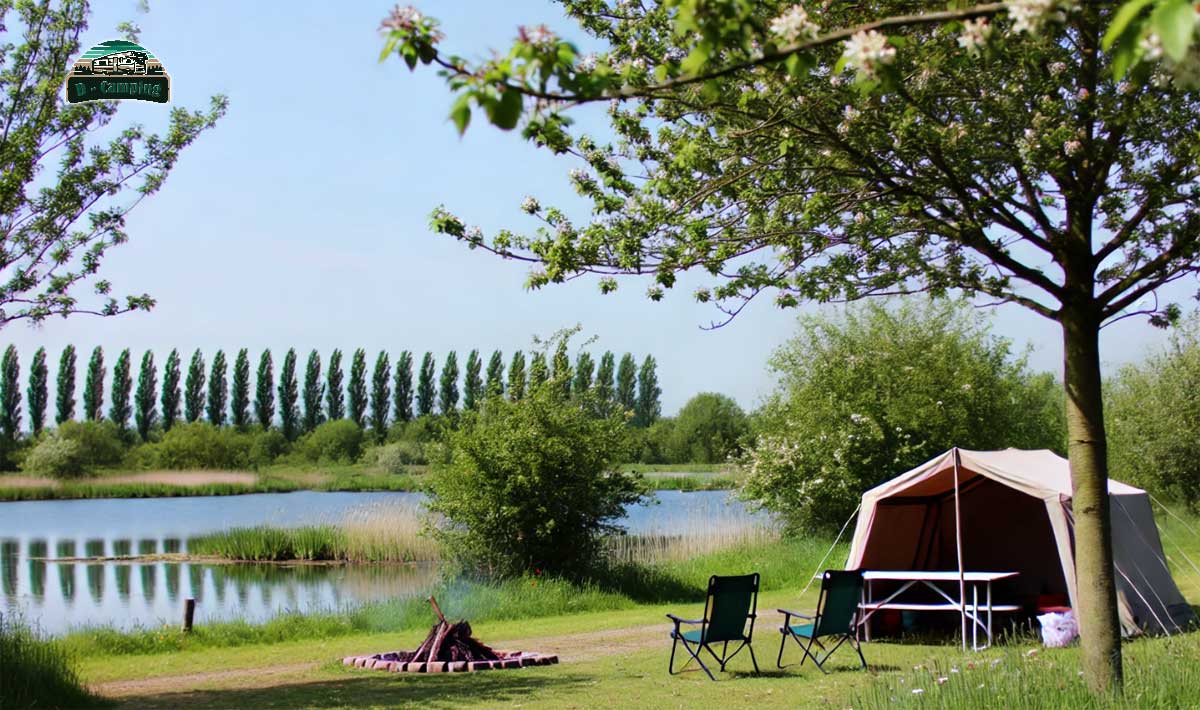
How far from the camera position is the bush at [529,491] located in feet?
56.8

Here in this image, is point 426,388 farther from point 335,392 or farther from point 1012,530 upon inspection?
point 1012,530

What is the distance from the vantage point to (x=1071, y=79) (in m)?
6.51

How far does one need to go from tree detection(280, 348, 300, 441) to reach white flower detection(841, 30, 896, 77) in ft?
232

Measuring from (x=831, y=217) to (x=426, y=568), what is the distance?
52.9ft

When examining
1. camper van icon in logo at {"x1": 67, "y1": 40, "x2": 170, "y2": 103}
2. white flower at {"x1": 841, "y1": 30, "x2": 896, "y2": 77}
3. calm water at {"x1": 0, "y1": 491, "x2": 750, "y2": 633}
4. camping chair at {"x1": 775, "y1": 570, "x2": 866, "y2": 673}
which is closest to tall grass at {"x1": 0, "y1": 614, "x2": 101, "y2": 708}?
calm water at {"x1": 0, "y1": 491, "x2": 750, "y2": 633}

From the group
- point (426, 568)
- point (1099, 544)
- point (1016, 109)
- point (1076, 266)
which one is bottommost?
point (426, 568)

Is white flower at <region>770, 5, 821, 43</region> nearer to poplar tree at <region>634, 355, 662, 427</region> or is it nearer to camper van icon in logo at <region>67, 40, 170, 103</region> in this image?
camper van icon in logo at <region>67, 40, 170, 103</region>

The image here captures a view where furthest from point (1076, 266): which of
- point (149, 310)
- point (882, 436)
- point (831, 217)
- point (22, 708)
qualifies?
point (882, 436)

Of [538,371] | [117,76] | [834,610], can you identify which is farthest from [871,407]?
[117,76]

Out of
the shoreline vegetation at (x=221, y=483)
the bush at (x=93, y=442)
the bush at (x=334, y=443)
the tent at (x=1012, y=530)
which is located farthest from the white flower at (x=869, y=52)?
the bush at (x=334, y=443)

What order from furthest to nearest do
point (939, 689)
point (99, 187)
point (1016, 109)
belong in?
point (99, 187), point (1016, 109), point (939, 689)

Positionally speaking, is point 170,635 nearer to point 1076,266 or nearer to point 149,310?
point 149,310

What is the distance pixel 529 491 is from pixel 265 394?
57817 mm

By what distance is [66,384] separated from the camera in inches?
2589
